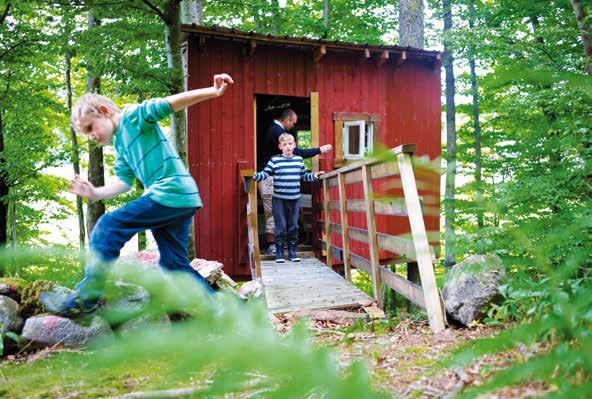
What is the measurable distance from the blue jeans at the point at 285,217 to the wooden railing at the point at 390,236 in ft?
1.89

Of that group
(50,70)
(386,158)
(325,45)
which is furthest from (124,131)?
(50,70)

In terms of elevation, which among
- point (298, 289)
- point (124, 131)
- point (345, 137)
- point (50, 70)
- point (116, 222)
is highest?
point (50, 70)

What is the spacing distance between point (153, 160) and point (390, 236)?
7.39 feet

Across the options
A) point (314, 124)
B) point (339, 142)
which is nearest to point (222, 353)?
point (314, 124)

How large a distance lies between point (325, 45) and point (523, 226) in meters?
7.70

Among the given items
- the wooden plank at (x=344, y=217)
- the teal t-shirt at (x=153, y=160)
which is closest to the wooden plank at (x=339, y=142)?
the wooden plank at (x=344, y=217)

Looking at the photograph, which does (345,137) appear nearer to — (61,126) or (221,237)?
(221,237)

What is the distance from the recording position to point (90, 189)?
219 centimetres

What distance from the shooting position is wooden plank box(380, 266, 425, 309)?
12.3 ft

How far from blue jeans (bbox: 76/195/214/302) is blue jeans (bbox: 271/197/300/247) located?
3493mm

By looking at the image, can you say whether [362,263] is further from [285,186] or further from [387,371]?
[387,371]

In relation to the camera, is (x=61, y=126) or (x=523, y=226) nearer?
(x=523, y=226)

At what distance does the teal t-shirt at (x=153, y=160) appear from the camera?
8.73ft

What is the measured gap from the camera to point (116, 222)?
2.57m
